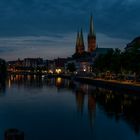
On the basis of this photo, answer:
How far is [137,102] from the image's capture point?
4359cm

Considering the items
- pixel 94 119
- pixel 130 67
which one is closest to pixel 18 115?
pixel 94 119

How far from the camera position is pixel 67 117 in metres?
32.7

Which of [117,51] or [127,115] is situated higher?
[117,51]

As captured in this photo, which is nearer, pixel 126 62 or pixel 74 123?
pixel 74 123

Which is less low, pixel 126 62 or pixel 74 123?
pixel 126 62

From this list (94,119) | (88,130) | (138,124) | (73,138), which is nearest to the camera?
(73,138)

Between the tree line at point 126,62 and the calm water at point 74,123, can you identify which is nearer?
the calm water at point 74,123

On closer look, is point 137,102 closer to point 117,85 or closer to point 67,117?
point 67,117

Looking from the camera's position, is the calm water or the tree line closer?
the calm water

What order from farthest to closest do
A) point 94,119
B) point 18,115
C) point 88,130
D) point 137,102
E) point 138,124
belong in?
point 137,102
point 18,115
point 94,119
point 138,124
point 88,130

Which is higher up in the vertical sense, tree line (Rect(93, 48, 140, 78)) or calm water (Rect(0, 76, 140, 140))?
tree line (Rect(93, 48, 140, 78))

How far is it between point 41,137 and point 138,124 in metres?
8.75

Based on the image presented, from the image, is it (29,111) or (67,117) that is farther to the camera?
(29,111)

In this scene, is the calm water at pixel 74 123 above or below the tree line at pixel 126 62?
below
